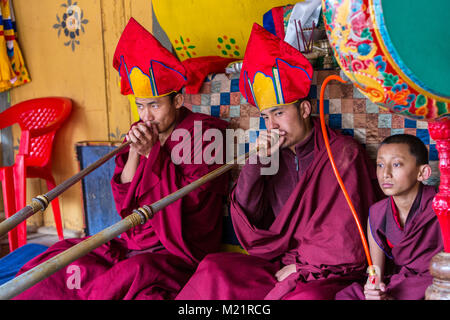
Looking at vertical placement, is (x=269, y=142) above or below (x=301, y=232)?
above

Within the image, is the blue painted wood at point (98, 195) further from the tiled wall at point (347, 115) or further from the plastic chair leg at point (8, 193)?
the tiled wall at point (347, 115)

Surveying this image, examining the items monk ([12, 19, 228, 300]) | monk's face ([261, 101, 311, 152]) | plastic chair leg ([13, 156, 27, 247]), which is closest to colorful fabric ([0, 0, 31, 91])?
plastic chair leg ([13, 156, 27, 247])

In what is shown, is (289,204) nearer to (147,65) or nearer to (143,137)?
(143,137)

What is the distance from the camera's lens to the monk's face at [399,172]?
1.57 meters

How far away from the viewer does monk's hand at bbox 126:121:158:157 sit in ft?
7.38

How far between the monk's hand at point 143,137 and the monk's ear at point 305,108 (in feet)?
2.57

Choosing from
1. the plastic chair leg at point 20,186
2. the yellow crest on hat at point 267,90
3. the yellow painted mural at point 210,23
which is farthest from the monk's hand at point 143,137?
the plastic chair leg at point 20,186

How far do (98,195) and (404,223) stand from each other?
2.39 m

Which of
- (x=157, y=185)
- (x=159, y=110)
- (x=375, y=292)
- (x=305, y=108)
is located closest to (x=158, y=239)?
(x=157, y=185)

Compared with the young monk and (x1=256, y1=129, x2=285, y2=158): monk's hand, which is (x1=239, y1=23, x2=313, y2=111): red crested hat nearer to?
(x1=256, y1=129, x2=285, y2=158): monk's hand

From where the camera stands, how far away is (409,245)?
1.57 metres
